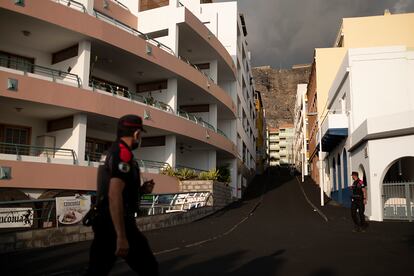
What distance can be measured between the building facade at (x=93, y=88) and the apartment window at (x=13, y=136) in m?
0.05

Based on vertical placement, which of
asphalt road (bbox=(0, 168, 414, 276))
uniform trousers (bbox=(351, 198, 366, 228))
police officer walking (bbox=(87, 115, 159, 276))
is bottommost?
asphalt road (bbox=(0, 168, 414, 276))

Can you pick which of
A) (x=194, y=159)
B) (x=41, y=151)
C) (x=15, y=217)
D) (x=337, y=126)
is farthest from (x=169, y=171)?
(x=15, y=217)

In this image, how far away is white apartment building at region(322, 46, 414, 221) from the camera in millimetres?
18281

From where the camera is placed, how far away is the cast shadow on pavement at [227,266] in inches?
271

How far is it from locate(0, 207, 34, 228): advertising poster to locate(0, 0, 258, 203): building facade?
6102mm

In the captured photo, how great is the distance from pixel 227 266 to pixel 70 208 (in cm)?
540

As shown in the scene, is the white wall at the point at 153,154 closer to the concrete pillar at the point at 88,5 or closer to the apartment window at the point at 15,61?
the apartment window at the point at 15,61

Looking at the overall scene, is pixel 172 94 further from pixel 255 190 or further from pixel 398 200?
pixel 255 190

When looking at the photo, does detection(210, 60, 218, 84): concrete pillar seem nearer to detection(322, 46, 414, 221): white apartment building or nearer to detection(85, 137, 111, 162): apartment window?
detection(322, 46, 414, 221): white apartment building

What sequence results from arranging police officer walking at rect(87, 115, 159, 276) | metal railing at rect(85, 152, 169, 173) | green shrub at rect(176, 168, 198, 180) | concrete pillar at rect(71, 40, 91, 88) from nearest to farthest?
police officer walking at rect(87, 115, 159, 276), concrete pillar at rect(71, 40, 91, 88), metal railing at rect(85, 152, 169, 173), green shrub at rect(176, 168, 198, 180)

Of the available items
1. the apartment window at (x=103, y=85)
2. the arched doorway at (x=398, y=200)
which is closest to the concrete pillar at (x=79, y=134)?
the apartment window at (x=103, y=85)

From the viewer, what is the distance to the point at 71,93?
60.9ft

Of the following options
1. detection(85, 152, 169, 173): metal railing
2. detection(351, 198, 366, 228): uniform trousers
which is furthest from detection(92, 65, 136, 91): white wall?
detection(351, 198, 366, 228): uniform trousers

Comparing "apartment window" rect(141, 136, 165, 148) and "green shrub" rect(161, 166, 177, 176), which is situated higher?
"apartment window" rect(141, 136, 165, 148)
